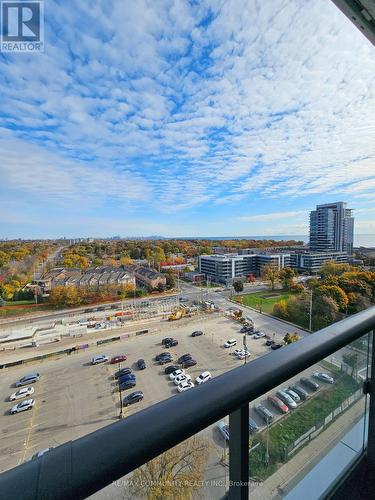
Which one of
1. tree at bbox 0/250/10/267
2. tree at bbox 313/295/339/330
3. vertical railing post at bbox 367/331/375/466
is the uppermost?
vertical railing post at bbox 367/331/375/466

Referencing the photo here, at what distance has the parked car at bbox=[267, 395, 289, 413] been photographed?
1.53ft

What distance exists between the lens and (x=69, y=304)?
11.2 metres

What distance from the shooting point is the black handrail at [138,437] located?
204 millimetres

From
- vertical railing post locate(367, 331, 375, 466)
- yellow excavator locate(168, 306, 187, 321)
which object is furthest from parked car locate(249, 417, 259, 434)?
yellow excavator locate(168, 306, 187, 321)

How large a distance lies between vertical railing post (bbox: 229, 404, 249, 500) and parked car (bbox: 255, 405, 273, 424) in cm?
4

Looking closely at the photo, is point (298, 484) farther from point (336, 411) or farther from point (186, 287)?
point (186, 287)

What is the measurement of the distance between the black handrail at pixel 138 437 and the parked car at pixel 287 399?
0.41ft

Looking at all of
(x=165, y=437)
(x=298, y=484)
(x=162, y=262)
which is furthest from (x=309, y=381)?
(x=162, y=262)

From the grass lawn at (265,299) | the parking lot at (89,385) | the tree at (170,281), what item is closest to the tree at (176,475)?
the parking lot at (89,385)

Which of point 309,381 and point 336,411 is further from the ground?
point 309,381

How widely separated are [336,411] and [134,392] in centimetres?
404

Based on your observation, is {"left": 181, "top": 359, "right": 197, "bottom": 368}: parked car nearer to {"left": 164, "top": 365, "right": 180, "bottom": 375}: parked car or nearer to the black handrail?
{"left": 164, "top": 365, "right": 180, "bottom": 375}: parked car

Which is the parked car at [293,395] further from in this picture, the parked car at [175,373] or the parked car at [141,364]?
the parked car at [141,364]

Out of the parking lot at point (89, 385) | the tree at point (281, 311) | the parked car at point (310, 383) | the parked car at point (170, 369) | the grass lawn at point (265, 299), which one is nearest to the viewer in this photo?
the parked car at point (310, 383)
